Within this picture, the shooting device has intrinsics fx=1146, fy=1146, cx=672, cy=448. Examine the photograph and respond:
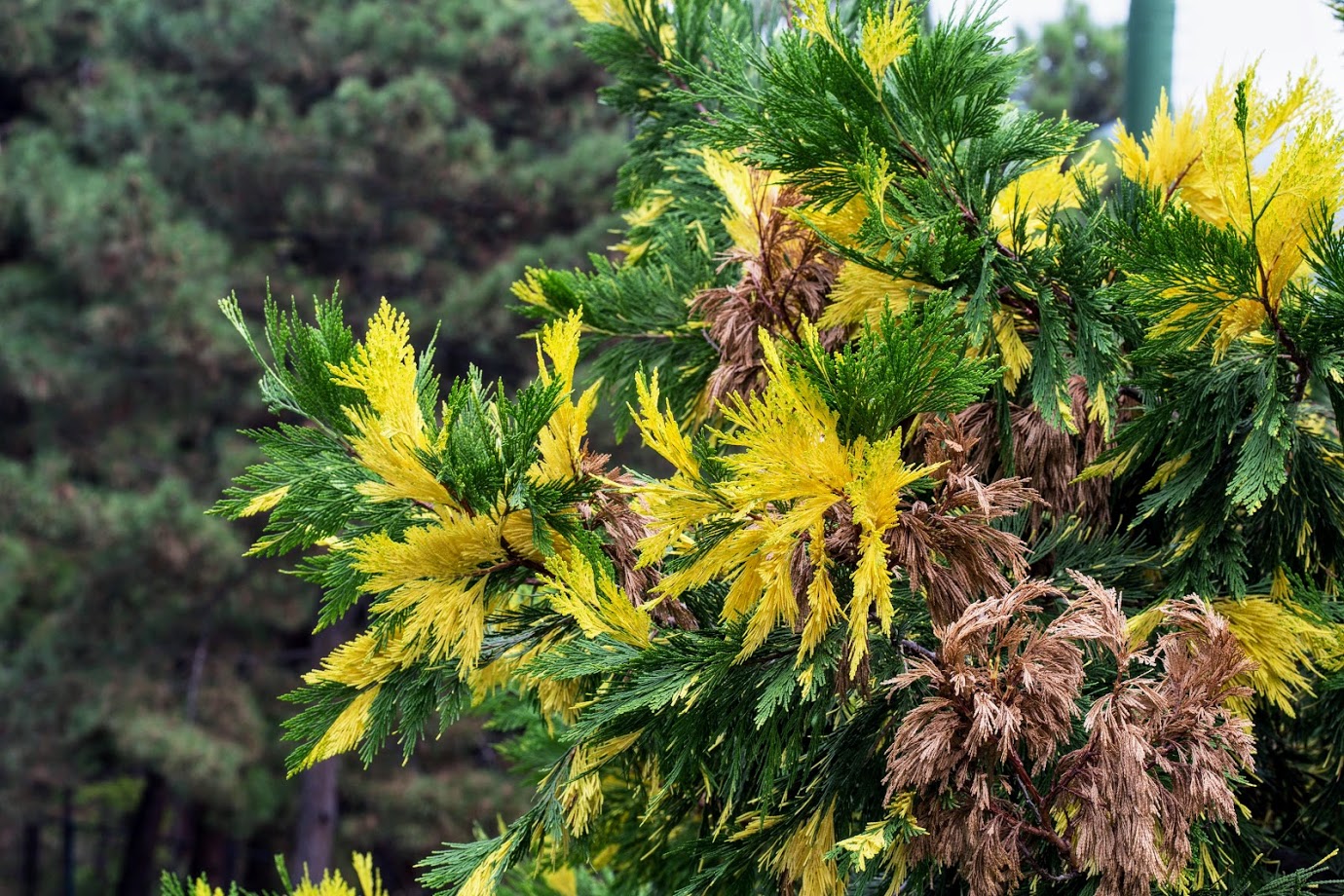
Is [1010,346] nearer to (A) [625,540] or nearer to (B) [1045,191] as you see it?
(B) [1045,191]

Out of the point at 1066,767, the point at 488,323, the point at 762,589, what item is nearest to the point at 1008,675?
the point at 1066,767

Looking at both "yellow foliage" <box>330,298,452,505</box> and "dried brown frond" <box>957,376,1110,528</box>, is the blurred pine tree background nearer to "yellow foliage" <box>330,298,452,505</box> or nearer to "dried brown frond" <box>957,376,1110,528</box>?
"dried brown frond" <box>957,376,1110,528</box>

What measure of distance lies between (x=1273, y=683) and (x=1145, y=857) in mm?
330

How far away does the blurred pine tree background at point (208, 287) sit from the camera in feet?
28.6

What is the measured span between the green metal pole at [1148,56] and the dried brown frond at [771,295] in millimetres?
1282

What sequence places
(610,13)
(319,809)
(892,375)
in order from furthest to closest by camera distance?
1. (319,809)
2. (610,13)
3. (892,375)

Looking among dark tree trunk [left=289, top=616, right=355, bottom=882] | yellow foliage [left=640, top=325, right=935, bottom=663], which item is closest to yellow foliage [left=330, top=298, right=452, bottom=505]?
yellow foliage [left=640, top=325, right=935, bottom=663]

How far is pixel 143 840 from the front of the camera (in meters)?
11.1

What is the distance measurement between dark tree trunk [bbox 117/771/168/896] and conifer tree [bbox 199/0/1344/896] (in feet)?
36.5

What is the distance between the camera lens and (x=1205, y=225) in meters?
1.11

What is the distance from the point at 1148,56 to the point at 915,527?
1815mm

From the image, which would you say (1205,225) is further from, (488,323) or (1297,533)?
(488,323)

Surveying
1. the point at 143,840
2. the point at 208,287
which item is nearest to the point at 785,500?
the point at 208,287

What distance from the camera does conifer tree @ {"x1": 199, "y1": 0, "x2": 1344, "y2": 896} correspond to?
103 centimetres
